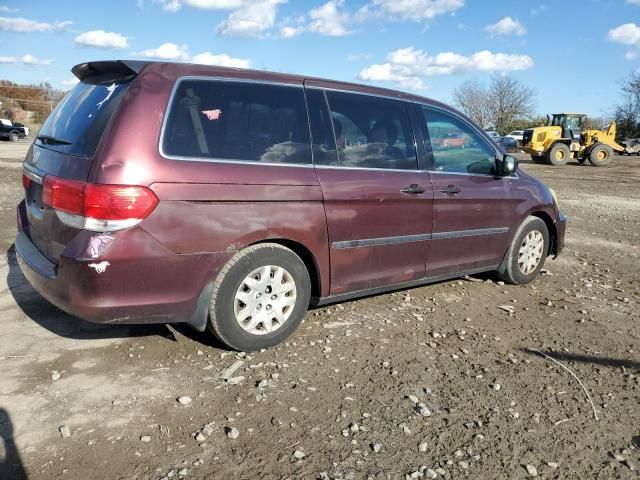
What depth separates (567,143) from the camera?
89.7 feet

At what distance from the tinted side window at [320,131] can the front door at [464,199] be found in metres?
1.06

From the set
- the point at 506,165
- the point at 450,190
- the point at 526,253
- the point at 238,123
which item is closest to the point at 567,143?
the point at 526,253

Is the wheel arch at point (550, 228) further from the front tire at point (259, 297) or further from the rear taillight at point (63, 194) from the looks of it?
the rear taillight at point (63, 194)

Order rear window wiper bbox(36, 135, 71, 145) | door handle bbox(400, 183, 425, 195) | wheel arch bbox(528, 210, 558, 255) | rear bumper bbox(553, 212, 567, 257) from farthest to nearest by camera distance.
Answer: rear bumper bbox(553, 212, 567, 257), wheel arch bbox(528, 210, 558, 255), door handle bbox(400, 183, 425, 195), rear window wiper bbox(36, 135, 71, 145)

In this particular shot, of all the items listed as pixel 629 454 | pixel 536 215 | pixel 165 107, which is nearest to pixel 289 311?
pixel 165 107

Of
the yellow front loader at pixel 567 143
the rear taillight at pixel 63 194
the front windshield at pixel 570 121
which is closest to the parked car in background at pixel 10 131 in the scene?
the yellow front loader at pixel 567 143

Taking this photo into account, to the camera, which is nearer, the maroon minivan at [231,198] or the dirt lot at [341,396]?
the dirt lot at [341,396]

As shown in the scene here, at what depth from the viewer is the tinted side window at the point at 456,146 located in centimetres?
468

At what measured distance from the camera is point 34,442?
2.63 m

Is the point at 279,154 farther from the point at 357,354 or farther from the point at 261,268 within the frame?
the point at 357,354

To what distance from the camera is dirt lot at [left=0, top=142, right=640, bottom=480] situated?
2.59 meters

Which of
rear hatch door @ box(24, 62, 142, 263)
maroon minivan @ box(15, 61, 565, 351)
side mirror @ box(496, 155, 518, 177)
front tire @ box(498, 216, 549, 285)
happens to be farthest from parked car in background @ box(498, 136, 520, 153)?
rear hatch door @ box(24, 62, 142, 263)

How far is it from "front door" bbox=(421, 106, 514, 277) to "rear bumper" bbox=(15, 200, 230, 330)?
210cm

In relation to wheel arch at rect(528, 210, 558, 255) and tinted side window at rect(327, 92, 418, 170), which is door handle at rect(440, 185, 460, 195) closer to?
tinted side window at rect(327, 92, 418, 170)
